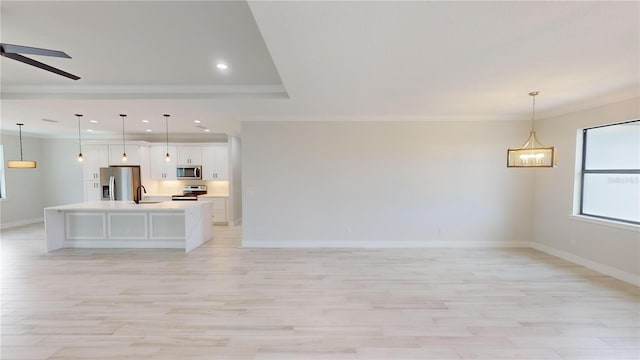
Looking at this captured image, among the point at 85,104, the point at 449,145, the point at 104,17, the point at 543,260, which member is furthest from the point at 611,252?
the point at 85,104

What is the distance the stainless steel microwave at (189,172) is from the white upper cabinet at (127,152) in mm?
1132

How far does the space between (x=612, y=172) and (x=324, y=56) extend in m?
4.64

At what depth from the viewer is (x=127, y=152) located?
7656 mm

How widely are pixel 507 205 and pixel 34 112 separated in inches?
351

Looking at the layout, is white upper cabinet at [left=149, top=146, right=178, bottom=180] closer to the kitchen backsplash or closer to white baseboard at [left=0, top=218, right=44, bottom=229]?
the kitchen backsplash

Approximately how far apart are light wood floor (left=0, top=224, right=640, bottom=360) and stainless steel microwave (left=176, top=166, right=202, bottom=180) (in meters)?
3.24

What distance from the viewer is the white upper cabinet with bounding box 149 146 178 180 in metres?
7.88

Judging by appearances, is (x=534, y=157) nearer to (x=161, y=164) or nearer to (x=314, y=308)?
(x=314, y=308)

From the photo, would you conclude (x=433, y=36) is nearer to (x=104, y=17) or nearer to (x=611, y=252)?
(x=104, y=17)

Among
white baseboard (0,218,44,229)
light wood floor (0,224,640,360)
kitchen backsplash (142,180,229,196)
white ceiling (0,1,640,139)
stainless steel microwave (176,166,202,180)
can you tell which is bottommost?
light wood floor (0,224,640,360)

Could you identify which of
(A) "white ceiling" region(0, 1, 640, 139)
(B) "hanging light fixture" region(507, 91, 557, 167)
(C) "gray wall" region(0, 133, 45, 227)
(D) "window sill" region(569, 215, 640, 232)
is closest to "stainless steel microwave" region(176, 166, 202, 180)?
(A) "white ceiling" region(0, 1, 640, 139)

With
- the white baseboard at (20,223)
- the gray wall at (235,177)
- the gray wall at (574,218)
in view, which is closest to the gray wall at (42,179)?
the white baseboard at (20,223)

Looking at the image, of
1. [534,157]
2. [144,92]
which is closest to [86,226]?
[144,92]

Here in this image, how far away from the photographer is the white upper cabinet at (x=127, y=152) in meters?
7.65
